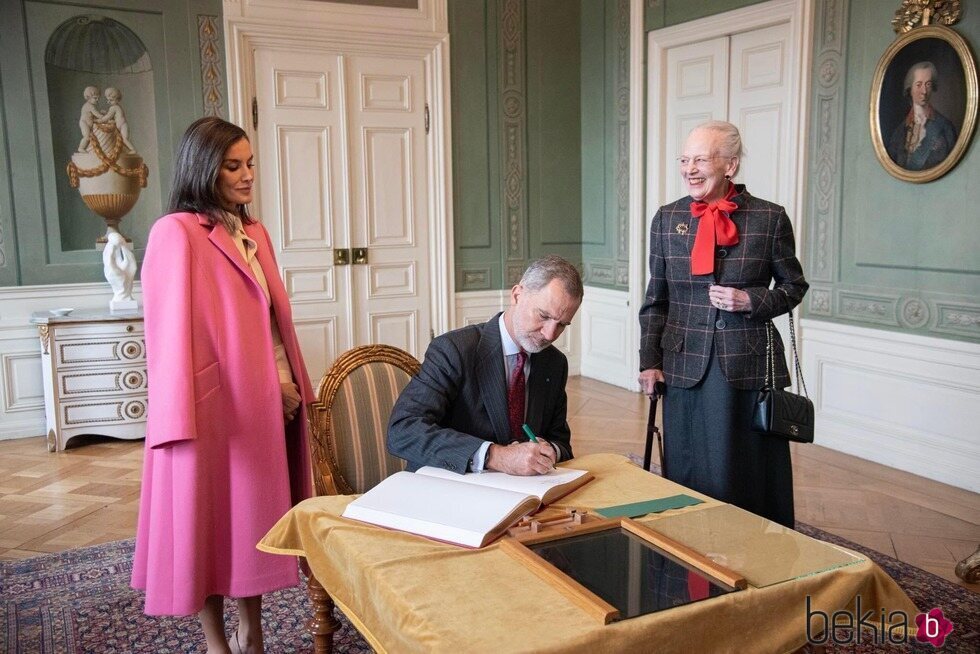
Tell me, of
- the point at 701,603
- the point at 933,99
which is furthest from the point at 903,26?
the point at 701,603

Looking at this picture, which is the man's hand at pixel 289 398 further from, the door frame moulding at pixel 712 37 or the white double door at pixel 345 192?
the white double door at pixel 345 192

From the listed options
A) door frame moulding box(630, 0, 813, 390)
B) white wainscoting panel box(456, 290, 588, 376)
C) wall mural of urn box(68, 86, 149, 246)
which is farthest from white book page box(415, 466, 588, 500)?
white wainscoting panel box(456, 290, 588, 376)

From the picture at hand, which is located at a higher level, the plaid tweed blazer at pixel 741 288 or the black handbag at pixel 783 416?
the plaid tweed blazer at pixel 741 288

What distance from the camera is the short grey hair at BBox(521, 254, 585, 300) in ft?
6.75

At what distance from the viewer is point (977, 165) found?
4.14 m

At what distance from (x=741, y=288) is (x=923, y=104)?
2.35 metres

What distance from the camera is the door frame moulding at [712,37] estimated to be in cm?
497

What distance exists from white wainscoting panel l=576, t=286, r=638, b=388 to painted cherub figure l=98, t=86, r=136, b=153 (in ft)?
11.9

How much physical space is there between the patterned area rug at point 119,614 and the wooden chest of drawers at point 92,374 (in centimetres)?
178

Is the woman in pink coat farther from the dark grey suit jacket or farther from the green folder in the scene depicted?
the green folder

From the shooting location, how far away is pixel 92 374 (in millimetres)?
5102

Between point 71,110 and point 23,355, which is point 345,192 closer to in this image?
point 71,110

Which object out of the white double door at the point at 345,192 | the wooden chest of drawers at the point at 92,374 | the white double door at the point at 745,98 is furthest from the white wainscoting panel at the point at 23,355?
the white double door at the point at 745,98

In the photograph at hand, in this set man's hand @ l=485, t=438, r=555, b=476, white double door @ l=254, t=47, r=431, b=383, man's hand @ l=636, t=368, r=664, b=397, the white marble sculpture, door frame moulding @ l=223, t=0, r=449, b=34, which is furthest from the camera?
white double door @ l=254, t=47, r=431, b=383
